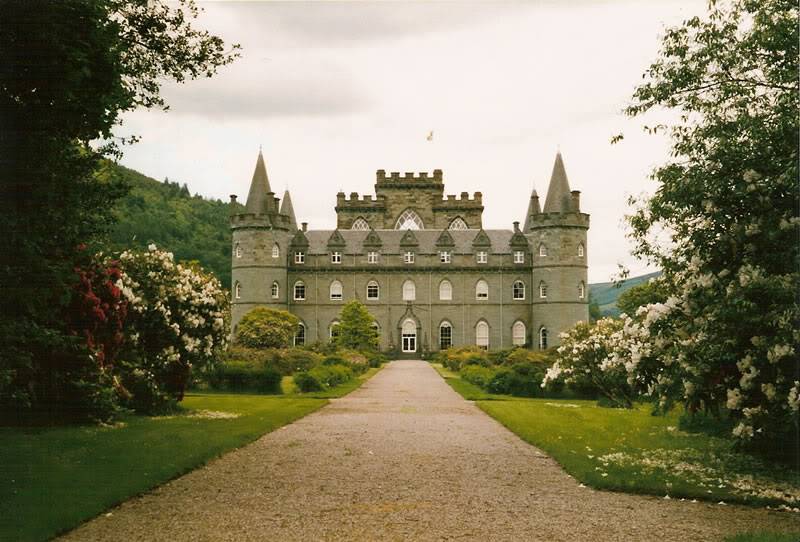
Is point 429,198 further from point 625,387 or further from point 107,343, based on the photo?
point 107,343

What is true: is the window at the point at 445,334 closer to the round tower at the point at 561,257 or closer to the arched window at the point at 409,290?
the arched window at the point at 409,290

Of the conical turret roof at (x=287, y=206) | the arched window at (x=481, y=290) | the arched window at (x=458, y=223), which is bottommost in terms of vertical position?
the arched window at (x=481, y=290)

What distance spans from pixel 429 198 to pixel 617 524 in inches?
2341

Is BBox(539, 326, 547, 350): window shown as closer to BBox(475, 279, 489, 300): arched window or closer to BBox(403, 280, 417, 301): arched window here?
BBox(475, 279, 489, 300): arched window

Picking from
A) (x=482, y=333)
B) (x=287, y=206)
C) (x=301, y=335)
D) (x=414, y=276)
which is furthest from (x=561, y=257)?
(x=287, y=206)

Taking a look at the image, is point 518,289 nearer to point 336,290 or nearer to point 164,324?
point 336,290

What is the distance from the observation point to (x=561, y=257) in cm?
5406

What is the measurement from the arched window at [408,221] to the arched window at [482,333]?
446 inches

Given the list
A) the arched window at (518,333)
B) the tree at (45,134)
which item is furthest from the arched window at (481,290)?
the tree at (45,134)

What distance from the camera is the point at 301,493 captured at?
308 inches

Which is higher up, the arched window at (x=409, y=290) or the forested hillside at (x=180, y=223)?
the forested hillside at (x=180, y=223)

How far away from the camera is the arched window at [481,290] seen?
58.1 m

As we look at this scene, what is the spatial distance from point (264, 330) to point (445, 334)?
1618 cm

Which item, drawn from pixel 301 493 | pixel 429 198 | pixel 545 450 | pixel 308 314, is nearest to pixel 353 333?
pixel 308 314
